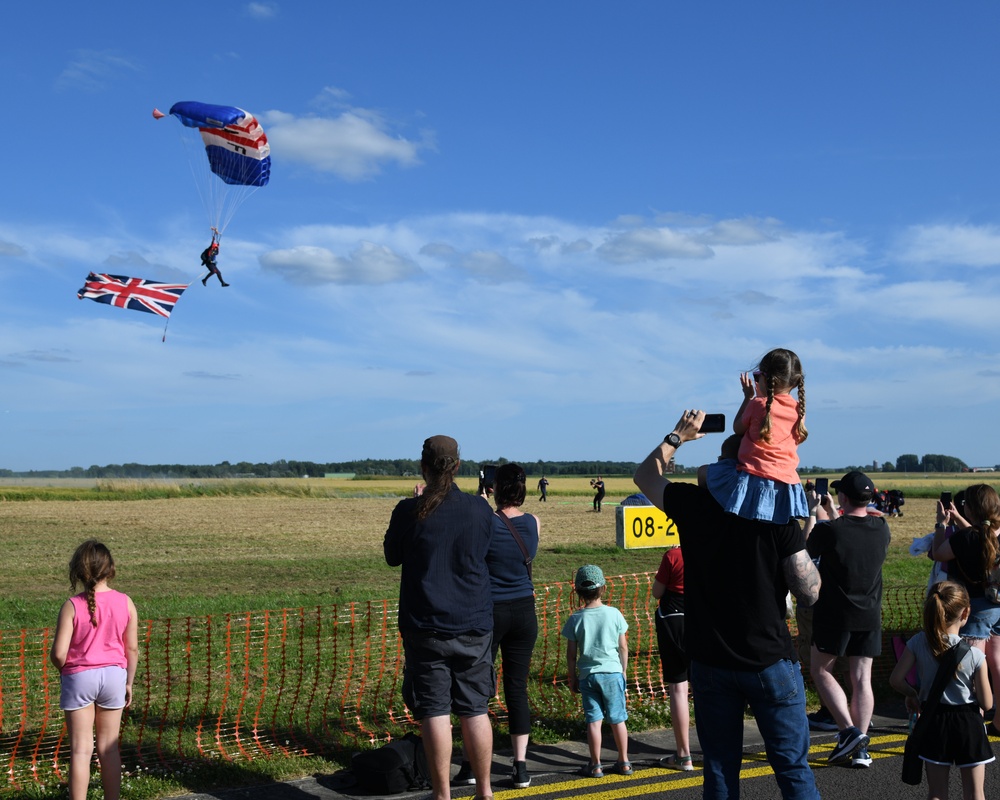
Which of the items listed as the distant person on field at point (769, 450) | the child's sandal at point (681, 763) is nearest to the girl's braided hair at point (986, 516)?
the child's sandal at point (681, 763)

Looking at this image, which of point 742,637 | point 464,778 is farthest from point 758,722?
A: point 464,778

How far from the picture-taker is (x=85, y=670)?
485 cm

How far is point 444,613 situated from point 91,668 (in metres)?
1.80

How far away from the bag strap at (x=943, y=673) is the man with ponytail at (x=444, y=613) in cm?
210

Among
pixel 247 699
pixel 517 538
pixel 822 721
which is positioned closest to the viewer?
pixel 517 538

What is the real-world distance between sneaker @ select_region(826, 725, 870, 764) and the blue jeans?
2351 mm

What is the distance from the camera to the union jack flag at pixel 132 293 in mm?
21094

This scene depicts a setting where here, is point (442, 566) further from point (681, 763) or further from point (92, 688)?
point (681, 763)

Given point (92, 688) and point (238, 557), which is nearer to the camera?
point (92, 688)

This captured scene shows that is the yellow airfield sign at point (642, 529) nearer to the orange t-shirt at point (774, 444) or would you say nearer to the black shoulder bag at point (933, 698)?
the black shoulder bag at point (933, 698)

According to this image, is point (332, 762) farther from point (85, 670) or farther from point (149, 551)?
point (149, 551)

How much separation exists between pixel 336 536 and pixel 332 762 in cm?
2547

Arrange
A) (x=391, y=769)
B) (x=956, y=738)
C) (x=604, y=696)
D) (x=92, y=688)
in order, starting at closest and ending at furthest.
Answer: (x=956, y=738) < (x=92, y=688) < (x=391, y=769) < (x=604, y=696)

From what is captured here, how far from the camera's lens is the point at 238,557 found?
23.2 metres
